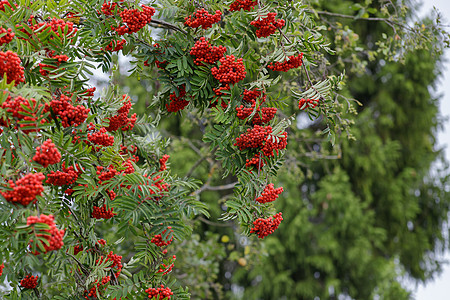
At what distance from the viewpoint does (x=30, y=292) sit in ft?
7.68

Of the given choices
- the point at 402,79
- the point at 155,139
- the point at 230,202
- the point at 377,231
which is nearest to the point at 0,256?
the point at 230,202

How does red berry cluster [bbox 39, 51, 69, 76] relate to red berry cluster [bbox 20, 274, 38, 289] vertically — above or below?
above

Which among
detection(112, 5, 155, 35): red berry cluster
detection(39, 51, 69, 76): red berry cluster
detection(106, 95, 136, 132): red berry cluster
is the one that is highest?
detection(112, 5, 155, 35): red berry cluster

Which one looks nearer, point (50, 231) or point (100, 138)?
point (50, 231)

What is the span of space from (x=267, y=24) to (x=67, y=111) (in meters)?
0.89

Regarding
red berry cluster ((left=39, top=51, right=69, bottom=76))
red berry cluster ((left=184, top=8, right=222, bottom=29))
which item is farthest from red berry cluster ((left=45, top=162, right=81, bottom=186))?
red berry cluster ((left=184, top=8, right=222, bottom=29))

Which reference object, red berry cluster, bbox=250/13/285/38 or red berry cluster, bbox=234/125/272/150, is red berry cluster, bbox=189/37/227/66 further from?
red berry cluster, bbox=234/125/272/150

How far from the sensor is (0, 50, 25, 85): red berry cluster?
167cm

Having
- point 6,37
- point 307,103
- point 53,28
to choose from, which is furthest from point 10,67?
point 307,103

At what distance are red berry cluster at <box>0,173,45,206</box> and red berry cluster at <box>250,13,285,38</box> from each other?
→ 1.12 meters

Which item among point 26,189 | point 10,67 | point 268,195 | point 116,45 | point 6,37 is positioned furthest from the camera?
point 116,45

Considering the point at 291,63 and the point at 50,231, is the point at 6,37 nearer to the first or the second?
the point at 50,231

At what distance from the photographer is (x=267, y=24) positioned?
217 centimetres

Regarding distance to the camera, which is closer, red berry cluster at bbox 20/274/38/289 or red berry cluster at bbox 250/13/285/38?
red berry cluster at bbox 250/13/285/38
